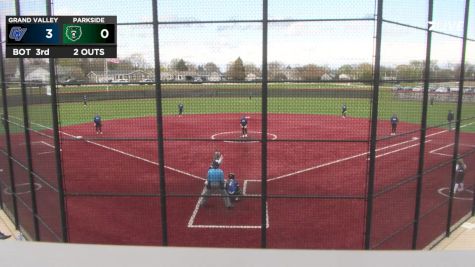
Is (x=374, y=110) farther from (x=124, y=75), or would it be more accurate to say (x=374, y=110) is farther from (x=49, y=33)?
(x=49, y=33)

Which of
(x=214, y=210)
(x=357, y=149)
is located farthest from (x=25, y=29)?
(x=357, y=149)

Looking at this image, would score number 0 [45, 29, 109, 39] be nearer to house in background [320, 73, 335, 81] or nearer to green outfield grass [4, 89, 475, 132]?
house in background [320, 73, 335, 81]

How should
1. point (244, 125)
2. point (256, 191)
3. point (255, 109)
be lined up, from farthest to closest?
point (255, 109), point (244, 125), point (256, 191)

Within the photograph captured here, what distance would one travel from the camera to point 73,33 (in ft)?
24.0

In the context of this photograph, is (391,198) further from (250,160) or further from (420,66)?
(250,160)

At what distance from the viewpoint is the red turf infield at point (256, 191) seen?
9.74 m

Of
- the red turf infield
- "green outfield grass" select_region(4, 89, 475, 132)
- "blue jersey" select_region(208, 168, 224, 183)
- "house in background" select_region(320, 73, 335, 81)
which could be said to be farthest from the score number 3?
"green outfield grass" select_region(4, 89, 475, 132)

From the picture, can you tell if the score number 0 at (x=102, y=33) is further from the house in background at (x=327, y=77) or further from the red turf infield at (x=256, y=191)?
the house in background at (x=327, y=77)

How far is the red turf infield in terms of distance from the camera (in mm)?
9742

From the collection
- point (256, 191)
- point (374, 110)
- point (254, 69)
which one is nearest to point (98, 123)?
point (256, 191)
